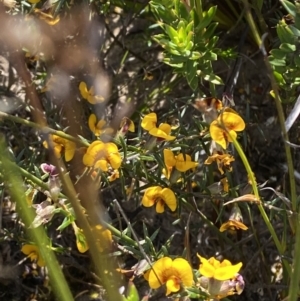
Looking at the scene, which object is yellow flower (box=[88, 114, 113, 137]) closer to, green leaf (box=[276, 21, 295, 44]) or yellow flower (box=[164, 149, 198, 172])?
yellow flower (box=[164, 149, 198, 172])

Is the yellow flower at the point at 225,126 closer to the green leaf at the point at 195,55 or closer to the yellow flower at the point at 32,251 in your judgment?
the green leaf at the point at 195,55

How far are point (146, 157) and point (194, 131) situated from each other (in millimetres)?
144

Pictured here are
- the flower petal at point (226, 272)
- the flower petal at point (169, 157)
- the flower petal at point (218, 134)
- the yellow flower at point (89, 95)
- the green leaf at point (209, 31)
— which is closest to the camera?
the flower petal at point (226, 272)

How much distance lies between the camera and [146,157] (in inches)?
48.4

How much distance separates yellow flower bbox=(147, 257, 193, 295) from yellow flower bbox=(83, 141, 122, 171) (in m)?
0.21

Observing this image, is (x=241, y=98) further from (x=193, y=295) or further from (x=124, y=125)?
(x=193, y=295)

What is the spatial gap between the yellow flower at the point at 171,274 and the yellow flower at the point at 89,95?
21.0 inches

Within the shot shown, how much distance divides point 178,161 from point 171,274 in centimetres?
25

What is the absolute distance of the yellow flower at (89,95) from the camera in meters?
1.51

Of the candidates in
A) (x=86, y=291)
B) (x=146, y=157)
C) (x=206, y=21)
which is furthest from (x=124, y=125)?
(x=86, y=291)

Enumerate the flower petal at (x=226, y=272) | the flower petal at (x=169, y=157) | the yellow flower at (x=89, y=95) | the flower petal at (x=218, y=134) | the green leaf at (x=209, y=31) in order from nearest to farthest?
1. the flower petal at (x=226, y=272)
2. the flower petal at (x=218, y=134)
3. the flower petal at (x=169, y=157)
4. the green leaf at (x=209, y=31)
5. the yellow flower at (x=89, y=95)

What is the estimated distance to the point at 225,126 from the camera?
1088 mm

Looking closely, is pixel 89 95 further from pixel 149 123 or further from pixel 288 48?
pixel 288 48

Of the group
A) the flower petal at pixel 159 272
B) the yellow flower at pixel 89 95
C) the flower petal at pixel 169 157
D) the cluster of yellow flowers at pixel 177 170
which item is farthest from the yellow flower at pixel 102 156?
the yellow flower at pixel 89 95
